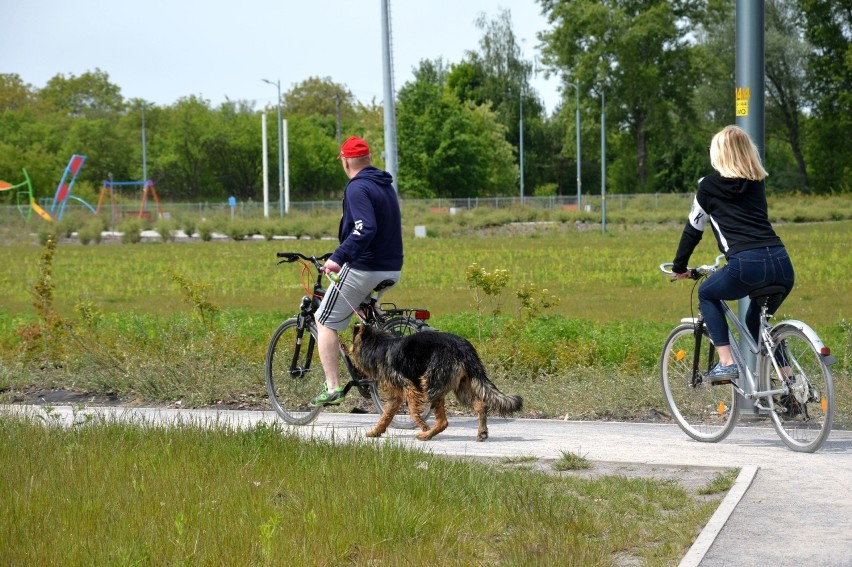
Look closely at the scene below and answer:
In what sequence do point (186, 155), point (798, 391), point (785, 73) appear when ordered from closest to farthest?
point (798, 391), point (785, 73), point (186, 155)

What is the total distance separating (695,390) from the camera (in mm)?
8602

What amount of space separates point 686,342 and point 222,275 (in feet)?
77.6

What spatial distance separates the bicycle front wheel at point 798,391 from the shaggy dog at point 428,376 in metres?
1.62

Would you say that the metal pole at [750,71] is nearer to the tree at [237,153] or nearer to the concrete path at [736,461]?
the concrete path at [736,461]

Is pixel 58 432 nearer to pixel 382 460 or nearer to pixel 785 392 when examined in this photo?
pixel 382 460

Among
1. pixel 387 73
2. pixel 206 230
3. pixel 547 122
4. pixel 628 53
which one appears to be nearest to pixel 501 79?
pixel 547 122

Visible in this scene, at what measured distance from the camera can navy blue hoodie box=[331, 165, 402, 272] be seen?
8391 mm

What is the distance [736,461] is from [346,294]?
9.51ft

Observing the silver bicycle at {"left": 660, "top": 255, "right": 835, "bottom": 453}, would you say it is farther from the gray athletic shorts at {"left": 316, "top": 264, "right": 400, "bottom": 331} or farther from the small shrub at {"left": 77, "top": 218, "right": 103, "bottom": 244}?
the small shrub at {"left": 77, "top": 218, "right": 103, "bottom": 244}

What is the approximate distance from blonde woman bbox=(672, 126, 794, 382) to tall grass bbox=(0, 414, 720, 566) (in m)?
1.69

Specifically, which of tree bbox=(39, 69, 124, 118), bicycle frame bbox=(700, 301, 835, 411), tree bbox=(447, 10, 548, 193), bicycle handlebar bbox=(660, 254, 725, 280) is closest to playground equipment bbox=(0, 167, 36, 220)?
tree bbox=(39, 69, 124, 118)

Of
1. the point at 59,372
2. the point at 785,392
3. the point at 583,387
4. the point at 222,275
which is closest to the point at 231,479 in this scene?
the point at 785,392

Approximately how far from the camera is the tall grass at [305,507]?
202 inches

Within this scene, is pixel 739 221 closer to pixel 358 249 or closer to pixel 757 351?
pixel 757 351
